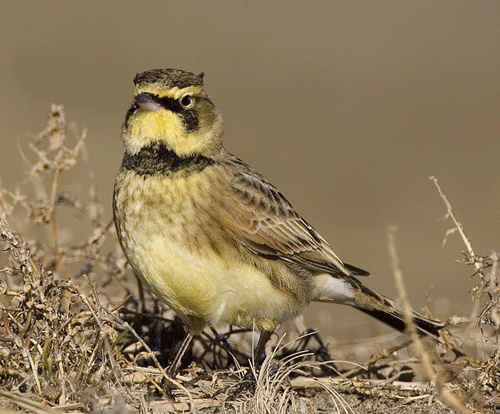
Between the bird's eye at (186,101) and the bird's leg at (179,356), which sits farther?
the bird's leg at (179,356)

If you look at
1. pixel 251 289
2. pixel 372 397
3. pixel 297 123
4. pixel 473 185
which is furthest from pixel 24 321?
pixel 297 123

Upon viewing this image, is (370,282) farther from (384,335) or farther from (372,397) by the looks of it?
(372,397)

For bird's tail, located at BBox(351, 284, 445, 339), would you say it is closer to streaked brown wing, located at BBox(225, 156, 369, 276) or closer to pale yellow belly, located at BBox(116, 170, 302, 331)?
streaked brown wing, located at BBox(225, 156, 369, 276)

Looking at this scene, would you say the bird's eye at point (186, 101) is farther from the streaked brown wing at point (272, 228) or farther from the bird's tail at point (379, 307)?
the bird's tail at point (379, 307)

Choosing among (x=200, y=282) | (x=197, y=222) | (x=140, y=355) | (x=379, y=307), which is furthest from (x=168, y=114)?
(x=379, y=307)

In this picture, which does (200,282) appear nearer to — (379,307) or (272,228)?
(272,228)

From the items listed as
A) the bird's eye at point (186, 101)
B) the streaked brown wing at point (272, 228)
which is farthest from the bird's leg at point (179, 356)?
the bird's eye at point (186, 101)
